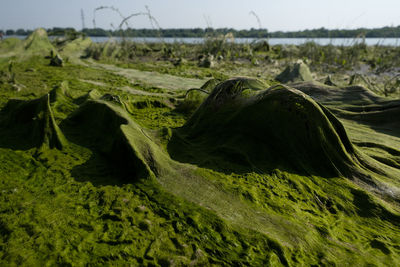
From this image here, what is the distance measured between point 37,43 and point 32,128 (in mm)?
10173

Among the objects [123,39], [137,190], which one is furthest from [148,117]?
[123,39]

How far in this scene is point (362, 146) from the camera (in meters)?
3.22

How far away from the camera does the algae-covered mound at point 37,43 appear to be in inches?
420

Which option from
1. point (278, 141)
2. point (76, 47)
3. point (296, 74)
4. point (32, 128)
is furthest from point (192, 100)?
point (76, 47)

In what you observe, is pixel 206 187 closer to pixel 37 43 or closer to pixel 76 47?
pixel 37 43

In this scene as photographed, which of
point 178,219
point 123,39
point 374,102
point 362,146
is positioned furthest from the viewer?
point 123,39

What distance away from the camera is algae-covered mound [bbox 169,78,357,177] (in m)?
2.45

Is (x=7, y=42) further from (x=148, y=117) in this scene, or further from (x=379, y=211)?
(x=379, y=211)

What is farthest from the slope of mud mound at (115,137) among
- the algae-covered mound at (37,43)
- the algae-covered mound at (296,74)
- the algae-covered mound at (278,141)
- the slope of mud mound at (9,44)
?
the algae-covered mound at (37,43)

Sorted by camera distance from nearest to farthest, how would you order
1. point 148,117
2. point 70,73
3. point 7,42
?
point 148,117
point 70,73
point 7,42

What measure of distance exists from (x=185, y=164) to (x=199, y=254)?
35.7 inches

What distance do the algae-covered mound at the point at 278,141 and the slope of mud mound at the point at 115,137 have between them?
35 cm

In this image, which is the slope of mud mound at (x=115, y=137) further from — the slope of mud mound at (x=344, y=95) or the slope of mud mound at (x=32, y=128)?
the slope of mud mound at (x=344, y=95)

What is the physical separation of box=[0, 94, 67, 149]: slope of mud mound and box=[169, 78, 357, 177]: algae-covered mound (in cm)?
114
